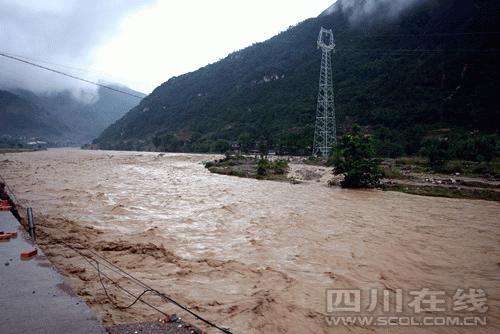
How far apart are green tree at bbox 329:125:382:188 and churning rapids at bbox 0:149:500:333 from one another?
4.68 m

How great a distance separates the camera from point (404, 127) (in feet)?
220

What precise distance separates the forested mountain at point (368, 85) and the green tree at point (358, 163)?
29653 millimetres

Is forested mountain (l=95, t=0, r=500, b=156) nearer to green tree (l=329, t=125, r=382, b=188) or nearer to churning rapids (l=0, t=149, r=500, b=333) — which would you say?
green tree (l=329, t=125, r=382, b=188)

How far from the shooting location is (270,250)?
30.9 feet

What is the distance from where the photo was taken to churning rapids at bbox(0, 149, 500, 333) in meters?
6.06

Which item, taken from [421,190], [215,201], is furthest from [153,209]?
[421,190]

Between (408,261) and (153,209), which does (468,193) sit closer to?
(408,261)

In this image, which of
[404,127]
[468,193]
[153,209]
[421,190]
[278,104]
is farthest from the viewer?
[278,104]

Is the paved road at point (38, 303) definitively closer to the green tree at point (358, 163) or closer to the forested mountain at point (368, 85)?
the green tree at point (358, 163)

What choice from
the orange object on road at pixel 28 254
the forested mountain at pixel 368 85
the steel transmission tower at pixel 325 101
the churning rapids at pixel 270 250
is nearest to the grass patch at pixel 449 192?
the churning rapids at pixel 270 250

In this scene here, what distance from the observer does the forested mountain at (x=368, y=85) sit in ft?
213

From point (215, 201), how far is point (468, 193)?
613 inches

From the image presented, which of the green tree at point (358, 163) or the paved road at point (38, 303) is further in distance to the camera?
the green tree at point (358, 163)

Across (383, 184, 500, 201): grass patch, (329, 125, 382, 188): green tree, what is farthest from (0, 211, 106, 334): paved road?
(383, 184, 500, 201): grass patch
